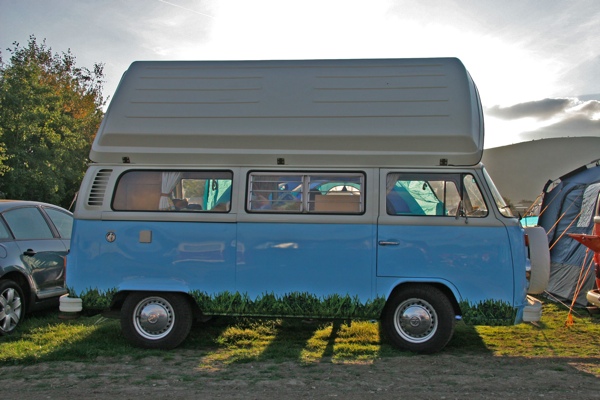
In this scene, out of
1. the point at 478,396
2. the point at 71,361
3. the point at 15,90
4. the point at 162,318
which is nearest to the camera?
the point at 478,396

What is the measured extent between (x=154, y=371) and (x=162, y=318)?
2.93 feet

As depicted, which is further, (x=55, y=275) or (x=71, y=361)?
(x=55, y=275)

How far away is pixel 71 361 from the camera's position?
6.17 m

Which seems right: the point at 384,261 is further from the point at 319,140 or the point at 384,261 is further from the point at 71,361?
the point at 71,361

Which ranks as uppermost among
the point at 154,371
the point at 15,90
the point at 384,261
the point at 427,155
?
the point at 15,90

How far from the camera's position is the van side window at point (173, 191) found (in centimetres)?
661

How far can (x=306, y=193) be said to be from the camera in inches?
256

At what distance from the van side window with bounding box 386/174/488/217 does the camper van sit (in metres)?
0.02

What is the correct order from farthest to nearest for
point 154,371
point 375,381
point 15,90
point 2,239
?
point 15,90
point 2,239
point 154,371
point 375,381

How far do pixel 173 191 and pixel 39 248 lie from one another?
2.52 metres

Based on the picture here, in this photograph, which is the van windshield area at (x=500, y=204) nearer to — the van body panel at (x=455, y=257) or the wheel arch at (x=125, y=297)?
the van body panel at (x=455, y=257)

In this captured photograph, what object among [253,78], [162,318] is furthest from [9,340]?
[253,78]

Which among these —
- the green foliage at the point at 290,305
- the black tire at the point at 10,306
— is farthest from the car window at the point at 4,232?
the green foliage at the point at 290,305

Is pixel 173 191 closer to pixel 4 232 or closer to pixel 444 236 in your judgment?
pixel 4 232
